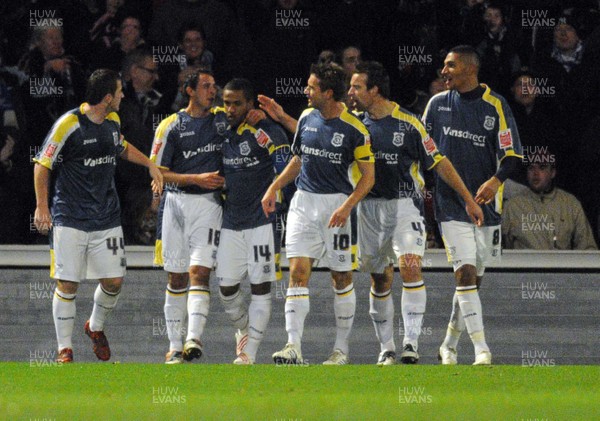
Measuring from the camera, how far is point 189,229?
1046cm

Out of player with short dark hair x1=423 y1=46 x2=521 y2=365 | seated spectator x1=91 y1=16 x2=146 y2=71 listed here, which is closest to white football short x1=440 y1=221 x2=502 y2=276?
player with short dark hair x1=423 y1=46 x2=521 y2=365

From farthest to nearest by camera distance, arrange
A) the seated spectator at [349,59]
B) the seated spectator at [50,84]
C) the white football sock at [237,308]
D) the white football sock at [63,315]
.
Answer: the seated spectator at [50,84] → the seated spectator at [349,59] → the white football sock at [237,308] → the white football sock at [63,315]

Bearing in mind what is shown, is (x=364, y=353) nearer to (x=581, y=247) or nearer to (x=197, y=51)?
(x=581, y=247)

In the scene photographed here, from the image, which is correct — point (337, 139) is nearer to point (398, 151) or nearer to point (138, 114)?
point (398, 151)

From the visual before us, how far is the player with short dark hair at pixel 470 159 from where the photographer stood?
10.1 metres

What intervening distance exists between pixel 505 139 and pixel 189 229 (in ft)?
7.93

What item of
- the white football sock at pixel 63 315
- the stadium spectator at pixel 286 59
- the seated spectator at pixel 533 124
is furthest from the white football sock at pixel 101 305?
the seated spectator at pixel 533 124

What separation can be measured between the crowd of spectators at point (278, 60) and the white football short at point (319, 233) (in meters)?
3.01

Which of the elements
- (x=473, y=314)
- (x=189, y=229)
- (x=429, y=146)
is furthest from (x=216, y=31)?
(x=473, y=314)

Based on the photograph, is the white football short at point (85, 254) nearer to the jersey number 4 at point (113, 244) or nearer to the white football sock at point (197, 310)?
the jersey number 4 at point (113, 244)

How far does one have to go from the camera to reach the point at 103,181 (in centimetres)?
1035

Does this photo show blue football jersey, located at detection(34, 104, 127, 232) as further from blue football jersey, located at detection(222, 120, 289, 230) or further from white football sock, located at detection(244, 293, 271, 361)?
white football sock, located at detection(244, 293, 271, 361)

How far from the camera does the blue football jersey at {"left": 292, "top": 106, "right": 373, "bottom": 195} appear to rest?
9.83 m

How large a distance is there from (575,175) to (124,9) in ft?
14.7
